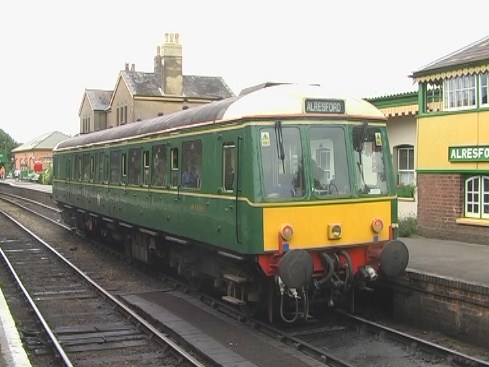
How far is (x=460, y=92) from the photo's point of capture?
1350 centimetres

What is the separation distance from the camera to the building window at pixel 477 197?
12.8 meters

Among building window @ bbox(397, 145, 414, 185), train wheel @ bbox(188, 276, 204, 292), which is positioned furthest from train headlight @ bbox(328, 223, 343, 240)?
building window @ bbox(397, 145, 414, 185)

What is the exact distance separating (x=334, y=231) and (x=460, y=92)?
6770mm

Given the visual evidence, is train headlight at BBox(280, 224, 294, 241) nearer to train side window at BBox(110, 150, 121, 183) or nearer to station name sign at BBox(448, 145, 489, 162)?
station name sign at BBox(448, 145, 489, 162)

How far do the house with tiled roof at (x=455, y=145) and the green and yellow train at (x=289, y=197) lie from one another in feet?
15.9

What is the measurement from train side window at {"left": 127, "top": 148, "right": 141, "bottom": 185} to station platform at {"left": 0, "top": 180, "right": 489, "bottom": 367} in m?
3.57

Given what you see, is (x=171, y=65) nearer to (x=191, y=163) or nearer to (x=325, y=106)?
(x=191, y=163)

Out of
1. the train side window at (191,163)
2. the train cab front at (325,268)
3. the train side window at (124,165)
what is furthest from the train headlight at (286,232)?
the train side window at (124,165)

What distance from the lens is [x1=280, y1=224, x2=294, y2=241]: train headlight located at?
7809mm

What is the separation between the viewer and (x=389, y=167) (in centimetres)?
878

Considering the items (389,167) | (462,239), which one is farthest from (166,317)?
(462,239)

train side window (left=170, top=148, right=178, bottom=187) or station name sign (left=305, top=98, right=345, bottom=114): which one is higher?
station name sign (left=305, top=98, right=345, bottom=114)

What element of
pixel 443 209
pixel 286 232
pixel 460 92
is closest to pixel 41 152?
pixel 443 209

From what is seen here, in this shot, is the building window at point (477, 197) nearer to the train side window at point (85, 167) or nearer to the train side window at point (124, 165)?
the train side window at point (124, 165)
